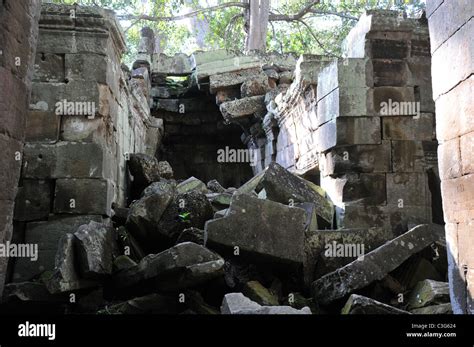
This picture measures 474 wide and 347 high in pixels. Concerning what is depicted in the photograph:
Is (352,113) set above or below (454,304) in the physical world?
above

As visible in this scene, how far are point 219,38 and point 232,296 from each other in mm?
16441

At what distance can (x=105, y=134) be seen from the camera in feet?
15.8

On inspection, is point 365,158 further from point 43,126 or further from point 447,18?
point 43,126

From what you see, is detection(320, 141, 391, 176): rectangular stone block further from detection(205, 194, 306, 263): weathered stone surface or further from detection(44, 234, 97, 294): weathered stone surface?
detection(44, 234, 97, 294): weathered stone surface

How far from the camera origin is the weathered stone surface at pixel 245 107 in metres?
9.20

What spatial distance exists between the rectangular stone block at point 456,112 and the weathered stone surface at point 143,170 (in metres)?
3.55

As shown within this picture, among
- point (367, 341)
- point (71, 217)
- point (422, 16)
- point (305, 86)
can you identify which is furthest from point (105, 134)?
point (422, 16)

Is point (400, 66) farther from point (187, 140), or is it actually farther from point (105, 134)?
point (187, 140)

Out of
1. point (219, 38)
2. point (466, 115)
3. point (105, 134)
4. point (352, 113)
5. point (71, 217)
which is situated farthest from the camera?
point (219, 38)

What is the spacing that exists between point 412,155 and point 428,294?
2062mm

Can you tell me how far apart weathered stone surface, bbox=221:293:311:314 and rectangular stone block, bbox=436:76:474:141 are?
159 cm

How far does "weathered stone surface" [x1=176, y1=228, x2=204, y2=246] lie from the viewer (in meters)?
4.16

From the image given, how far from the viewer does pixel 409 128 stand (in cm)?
540
